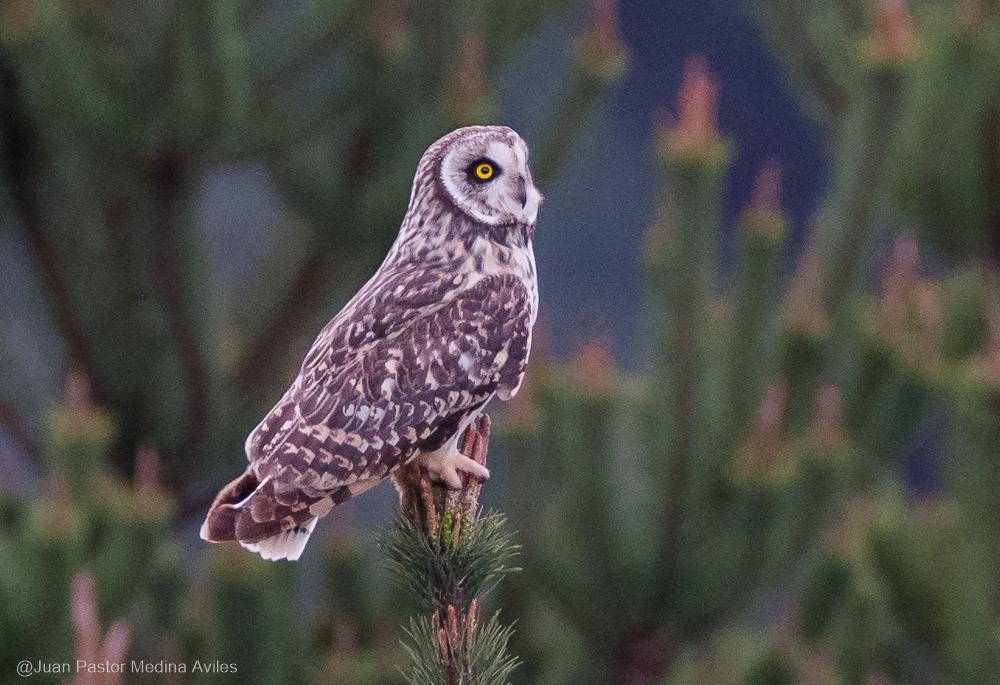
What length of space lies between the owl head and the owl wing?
0.13 m

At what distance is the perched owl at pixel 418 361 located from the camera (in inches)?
58.5

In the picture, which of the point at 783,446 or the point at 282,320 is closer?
the point at 783,446

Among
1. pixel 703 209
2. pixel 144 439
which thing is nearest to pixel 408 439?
pixel 703 209

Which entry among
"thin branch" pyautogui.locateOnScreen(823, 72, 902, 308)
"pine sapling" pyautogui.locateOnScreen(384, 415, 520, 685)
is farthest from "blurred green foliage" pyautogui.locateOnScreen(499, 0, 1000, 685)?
"pine sapling" pyautogui.locateOnScreen(384, 415, 520, 685)

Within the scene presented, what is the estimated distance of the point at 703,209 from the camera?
2.78 metres

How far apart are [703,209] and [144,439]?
212 centimetres

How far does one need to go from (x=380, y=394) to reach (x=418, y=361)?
7 centimetres

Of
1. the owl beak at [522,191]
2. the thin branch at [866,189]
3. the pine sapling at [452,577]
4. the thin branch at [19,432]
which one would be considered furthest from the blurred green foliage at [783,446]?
the thin branch at [19,432]

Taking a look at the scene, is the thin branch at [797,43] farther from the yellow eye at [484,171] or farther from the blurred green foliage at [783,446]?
the yellow eye at [484,171]

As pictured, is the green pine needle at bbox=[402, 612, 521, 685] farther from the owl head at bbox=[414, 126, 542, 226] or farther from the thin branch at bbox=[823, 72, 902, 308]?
the thin branch at bbox=[823, 72, 902, 308]

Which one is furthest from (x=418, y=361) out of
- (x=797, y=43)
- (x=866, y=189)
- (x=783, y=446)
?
(x=797, y=43)

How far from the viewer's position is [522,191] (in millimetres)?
1711

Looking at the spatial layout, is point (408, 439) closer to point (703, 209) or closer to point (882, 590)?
point (703, 209)

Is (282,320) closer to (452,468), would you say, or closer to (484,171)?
(484,171)
